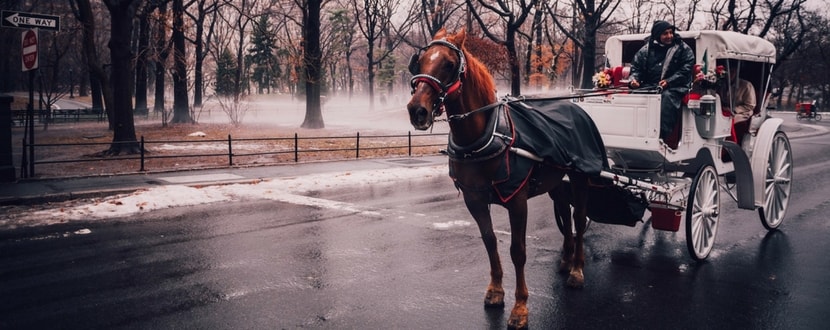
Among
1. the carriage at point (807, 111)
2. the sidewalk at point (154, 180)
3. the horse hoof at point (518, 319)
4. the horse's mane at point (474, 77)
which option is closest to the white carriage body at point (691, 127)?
the horse's mane at point (474, 77)

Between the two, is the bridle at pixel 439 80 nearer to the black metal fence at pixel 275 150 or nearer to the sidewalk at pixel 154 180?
the sidewalk at pixel 154 180

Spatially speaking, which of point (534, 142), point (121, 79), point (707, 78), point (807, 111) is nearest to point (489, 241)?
point (534, 142)

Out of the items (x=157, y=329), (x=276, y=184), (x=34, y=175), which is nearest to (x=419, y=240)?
(x=157, y=329)

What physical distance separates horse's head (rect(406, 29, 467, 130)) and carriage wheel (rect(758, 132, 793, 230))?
6.08 m

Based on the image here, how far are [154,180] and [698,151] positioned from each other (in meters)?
11.6

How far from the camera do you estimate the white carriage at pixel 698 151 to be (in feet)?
23.8

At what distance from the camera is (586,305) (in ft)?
19.2

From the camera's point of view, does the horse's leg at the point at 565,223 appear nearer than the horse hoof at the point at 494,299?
No

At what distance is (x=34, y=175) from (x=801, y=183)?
1822cm

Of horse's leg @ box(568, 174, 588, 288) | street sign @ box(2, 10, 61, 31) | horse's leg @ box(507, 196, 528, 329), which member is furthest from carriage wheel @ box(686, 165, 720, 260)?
street sign @ box(2, 10, 61, 31)

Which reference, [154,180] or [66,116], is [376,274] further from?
[66,116]

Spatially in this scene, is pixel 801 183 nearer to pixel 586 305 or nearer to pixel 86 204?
pixel 586 305

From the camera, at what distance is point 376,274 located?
6867mm

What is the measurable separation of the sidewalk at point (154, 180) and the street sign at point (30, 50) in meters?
2.55
